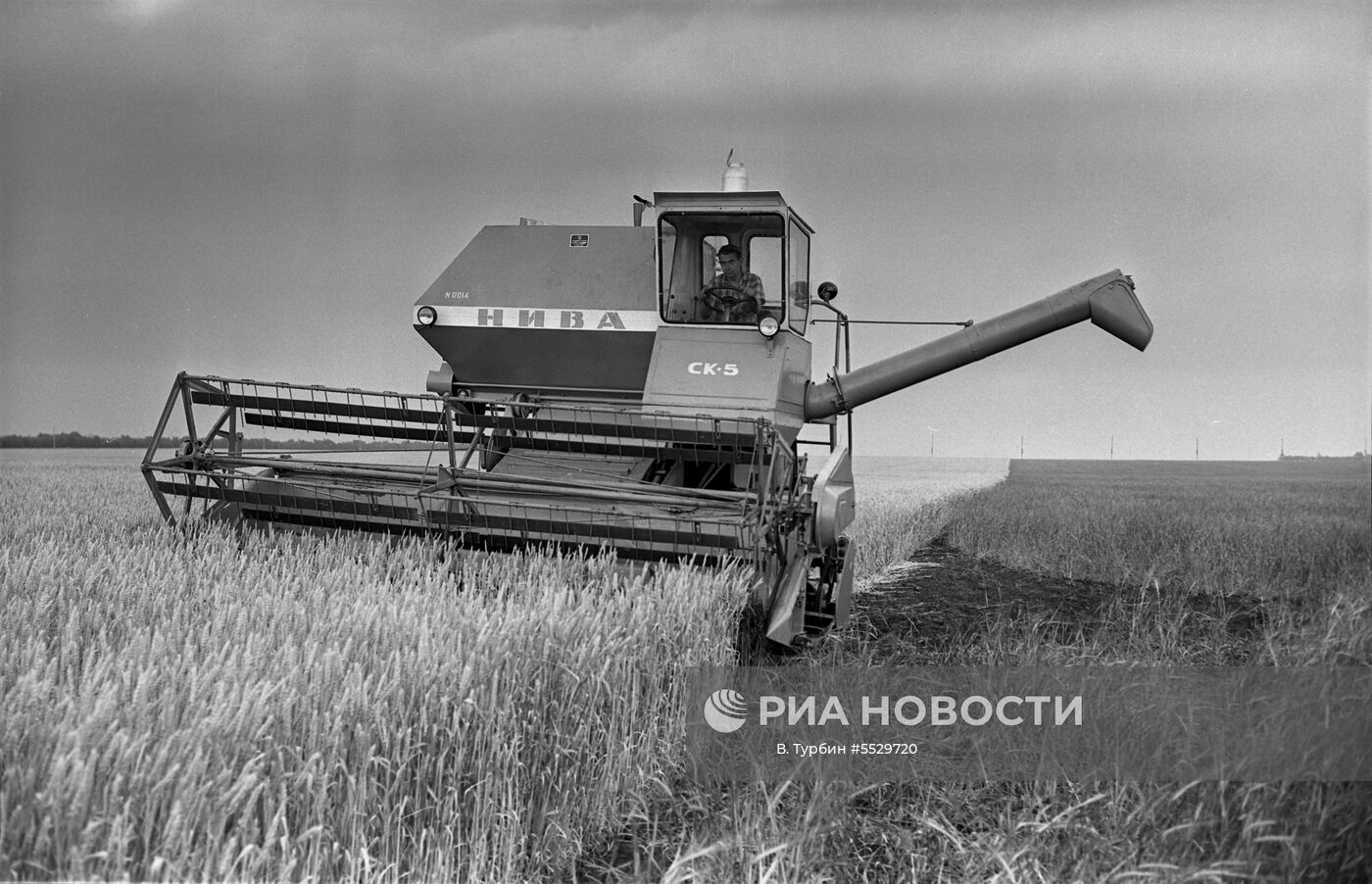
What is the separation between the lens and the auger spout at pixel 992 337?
7551 mm

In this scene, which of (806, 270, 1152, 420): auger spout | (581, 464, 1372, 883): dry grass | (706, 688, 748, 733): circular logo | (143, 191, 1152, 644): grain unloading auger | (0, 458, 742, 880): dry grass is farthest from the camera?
(806, 270, 1152, 420): auger spout

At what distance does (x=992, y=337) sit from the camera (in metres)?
7.57

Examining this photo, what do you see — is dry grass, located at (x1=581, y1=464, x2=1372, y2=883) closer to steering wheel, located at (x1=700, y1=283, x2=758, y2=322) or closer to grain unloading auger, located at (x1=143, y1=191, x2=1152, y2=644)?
grain unloading auger, located at (x1=143, y1=191, x2=1152, y2=644)

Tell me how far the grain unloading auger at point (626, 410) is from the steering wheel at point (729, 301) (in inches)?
0.5

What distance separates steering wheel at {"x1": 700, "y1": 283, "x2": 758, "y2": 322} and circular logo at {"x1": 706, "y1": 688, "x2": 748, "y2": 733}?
3299mm

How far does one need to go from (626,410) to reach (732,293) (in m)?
1.05

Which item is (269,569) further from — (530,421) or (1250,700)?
(1250,700)

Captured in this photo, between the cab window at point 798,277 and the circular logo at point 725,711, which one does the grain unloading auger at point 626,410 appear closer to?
the cab window at point 798,277

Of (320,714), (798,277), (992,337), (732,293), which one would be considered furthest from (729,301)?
(320,714)

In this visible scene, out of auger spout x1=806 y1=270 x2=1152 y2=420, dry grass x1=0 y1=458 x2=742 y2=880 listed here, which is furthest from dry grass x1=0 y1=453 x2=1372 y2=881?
auger spout x1=806 y1=270 x2=1152 y2=420

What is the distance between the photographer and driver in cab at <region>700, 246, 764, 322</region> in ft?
23.7

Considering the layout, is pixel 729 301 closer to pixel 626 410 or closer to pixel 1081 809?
pixel 626 410

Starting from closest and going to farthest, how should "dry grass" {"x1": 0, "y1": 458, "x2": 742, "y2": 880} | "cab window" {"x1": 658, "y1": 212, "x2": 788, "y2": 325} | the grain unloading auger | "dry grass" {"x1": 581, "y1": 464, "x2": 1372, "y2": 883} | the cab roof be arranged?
"dry grass" {"x1": 0, "y1": 458, "x2": 742, "y2": 880}, "dry grass" {"x1": 581, "y1": 464, "x2": 1372, "y2": 883}, the grain unloading auger, the cab roof, "cab window" {"x1": 658, "y1": 212, "x2": 788, "y2": 325}

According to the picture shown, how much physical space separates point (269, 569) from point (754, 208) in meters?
3.66
